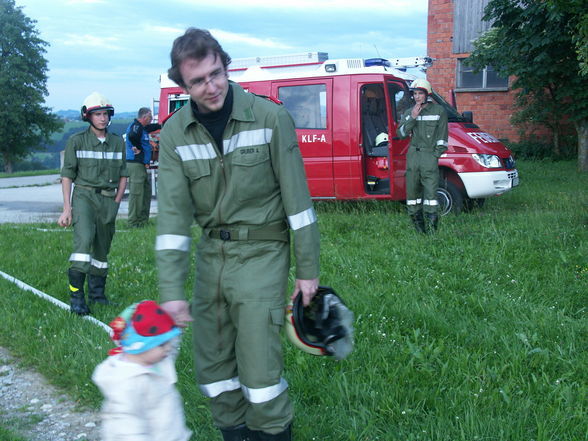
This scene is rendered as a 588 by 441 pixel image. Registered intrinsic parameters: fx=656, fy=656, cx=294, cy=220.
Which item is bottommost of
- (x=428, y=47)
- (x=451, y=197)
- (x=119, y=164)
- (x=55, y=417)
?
(x=55, y=417)

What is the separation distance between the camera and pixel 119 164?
252 inches

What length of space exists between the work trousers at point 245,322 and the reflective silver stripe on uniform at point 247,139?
465 mm

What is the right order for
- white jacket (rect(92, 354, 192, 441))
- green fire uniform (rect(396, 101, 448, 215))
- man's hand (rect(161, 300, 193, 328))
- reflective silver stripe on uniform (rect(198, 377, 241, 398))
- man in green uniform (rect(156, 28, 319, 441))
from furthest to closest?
1. green fire uniform (rect(396, 101, 448, 215))
2. reflective silver stripe on uniform (rect(198, 377, 241, 398))
3. man in green uniform (rect(156, 28, 319, 441))
4. man's hand (rect(161, 300, 193, 328))
5. white jacket (rect(92, 354, 192, 441))

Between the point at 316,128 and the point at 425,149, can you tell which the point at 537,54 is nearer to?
the point at 316,128

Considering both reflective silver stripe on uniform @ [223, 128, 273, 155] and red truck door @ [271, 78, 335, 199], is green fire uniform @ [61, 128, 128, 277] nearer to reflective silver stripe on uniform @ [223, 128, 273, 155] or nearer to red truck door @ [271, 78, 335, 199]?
reflective silver stripe on uniform @ [223, 128, 273, 155]

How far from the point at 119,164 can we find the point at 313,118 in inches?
216

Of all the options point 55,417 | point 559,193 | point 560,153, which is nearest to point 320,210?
point 559,193

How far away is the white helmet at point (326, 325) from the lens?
3232 millimetres

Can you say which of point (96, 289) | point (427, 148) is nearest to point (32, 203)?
point (96, 289)

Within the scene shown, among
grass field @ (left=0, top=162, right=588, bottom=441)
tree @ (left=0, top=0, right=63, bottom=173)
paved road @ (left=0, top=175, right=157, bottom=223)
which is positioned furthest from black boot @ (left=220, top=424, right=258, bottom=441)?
tree @ (left=0, top=0, right=63, bottom=173)

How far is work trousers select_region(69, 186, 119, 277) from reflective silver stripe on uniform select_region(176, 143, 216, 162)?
3.28m

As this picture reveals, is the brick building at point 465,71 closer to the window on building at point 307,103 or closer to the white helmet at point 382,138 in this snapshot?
the window on building at point 307,103

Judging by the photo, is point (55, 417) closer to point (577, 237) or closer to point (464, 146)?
point (577, 237)

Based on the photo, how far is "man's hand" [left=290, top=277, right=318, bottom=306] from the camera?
316 centimetres
